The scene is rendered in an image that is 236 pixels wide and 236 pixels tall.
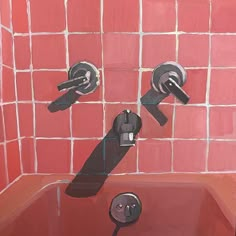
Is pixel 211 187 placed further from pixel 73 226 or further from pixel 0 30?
pixel 0 30

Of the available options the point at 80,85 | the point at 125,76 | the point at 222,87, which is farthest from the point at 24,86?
the point at 222,87

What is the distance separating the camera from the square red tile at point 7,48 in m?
0.81

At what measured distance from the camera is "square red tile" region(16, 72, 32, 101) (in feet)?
2.93

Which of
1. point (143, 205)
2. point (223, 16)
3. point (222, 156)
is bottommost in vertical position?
point (143, 205)

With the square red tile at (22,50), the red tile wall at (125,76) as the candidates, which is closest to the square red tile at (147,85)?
the red tile wall at (125,76)

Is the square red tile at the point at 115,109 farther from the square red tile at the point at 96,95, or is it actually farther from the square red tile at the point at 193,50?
Answer: the square red tile at the point at 193,50

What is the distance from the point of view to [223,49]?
0.88m

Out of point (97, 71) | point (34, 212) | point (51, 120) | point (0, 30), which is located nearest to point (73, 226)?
point (34, 212)

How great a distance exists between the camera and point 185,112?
897mm

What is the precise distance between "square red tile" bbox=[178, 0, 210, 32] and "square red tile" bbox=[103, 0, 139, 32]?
0.39 feet

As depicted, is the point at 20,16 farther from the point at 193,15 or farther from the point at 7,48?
the point at 193,15

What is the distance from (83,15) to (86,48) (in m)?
0.09

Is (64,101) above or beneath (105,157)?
above

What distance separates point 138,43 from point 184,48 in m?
0.12
